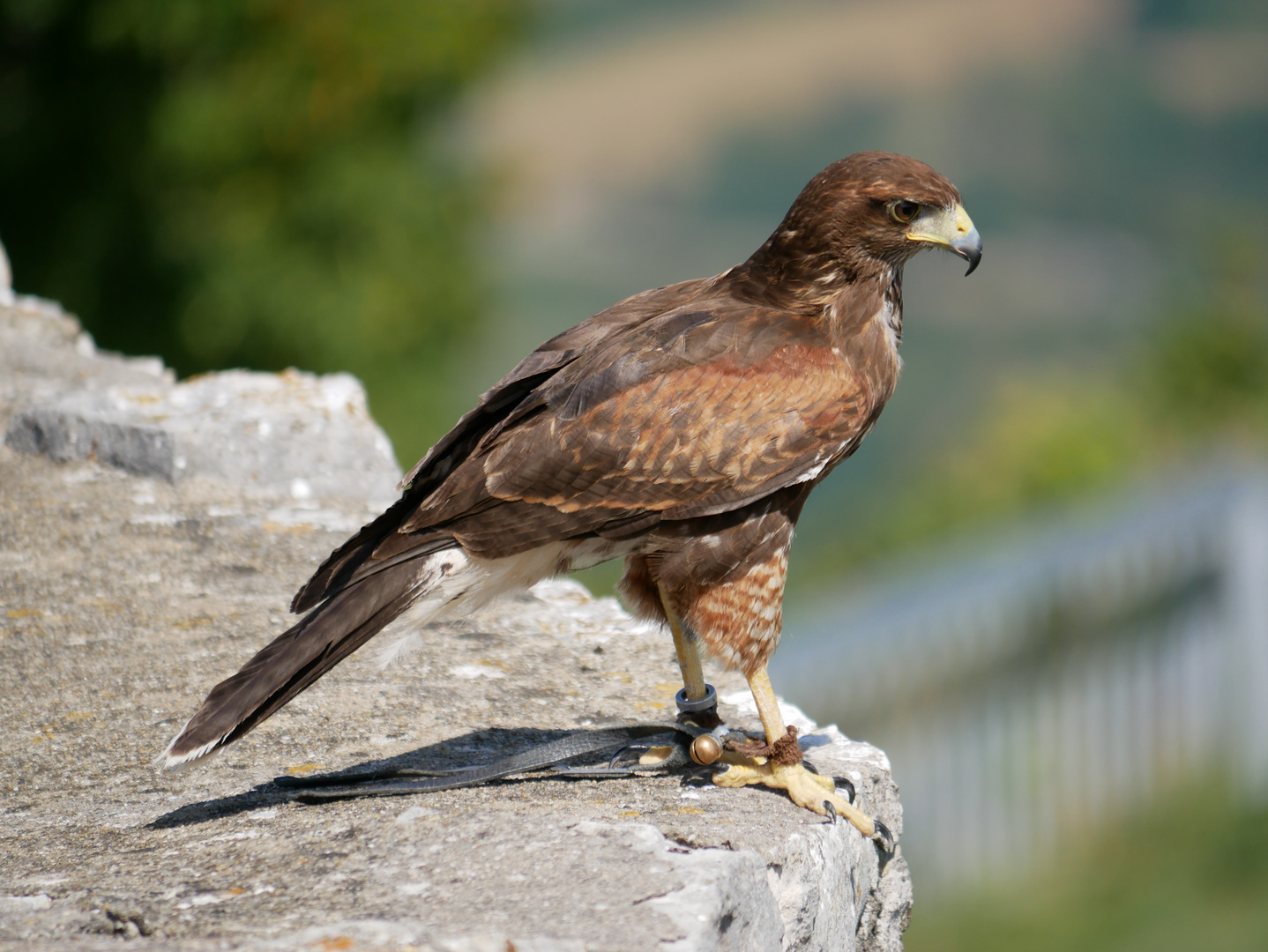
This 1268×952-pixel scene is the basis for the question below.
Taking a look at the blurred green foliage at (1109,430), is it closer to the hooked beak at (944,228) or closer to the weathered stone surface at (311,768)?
the weathered stone surface at (311,768)

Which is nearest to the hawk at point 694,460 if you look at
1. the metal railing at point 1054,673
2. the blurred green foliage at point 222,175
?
the metal railing at point 1054,673

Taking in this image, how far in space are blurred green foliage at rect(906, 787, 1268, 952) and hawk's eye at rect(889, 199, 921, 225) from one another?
5419 mm

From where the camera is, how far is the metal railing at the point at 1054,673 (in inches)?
272

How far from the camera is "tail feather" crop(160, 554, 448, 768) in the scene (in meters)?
2.24

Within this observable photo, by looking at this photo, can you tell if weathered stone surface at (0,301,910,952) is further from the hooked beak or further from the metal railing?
the metal railing

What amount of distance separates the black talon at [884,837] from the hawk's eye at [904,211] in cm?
126

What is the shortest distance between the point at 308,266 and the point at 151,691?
6191mm

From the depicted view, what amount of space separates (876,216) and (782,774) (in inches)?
46.3

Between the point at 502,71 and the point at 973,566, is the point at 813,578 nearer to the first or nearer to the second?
the point at 973,566

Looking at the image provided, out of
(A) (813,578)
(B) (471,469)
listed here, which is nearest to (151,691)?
(B) (471,469)

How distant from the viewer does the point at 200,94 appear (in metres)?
7.84

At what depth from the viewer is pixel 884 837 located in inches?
103

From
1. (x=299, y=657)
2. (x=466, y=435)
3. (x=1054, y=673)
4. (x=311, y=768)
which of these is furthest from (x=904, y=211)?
(x=1054, y=673)

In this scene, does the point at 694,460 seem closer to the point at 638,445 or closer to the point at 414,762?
the point at 638,445
